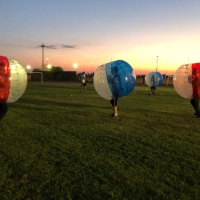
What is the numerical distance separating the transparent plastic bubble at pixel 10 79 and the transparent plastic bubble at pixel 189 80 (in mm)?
6327

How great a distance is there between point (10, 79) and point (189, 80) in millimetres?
6853

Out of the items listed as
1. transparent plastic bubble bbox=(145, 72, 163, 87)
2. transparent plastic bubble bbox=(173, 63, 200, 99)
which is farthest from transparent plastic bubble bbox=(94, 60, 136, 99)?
transparent plastic bubble bbox=(145, 72, 163, 87)

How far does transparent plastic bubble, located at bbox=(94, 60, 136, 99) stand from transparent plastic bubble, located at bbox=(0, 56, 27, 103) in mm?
3653

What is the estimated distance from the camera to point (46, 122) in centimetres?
968

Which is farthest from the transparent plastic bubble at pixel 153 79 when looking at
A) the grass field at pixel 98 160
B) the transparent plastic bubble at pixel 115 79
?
the grass field at pixel 98 160

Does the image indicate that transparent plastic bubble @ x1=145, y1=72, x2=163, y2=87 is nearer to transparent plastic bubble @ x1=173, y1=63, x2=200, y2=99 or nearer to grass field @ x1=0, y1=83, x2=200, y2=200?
transparent plastic bubble @ x1=173, y1=63, x2=200, y2=99

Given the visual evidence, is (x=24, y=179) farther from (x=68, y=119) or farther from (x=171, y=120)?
(x=171, y=120)

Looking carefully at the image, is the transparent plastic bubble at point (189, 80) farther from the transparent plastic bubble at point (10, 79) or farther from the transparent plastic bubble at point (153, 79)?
the transparent plastic bubble at point (153, 79)

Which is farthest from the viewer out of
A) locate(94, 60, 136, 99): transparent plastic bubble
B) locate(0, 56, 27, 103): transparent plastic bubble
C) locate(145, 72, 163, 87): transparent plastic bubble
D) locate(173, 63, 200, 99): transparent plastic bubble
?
locate(145, 72, 163, 87): transparent plastic bubble

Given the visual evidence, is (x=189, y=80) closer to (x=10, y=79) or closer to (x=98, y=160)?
(x=98, y=160)

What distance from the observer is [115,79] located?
397 inches

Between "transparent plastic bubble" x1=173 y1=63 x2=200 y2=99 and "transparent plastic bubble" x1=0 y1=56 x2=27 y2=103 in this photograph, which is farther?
"transparent plastic bubble" x1=173 y1=63 x2=200 y2=99

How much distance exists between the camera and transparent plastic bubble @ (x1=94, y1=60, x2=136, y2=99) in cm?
1012

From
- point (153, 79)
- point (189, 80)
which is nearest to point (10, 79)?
point (189, 80)
